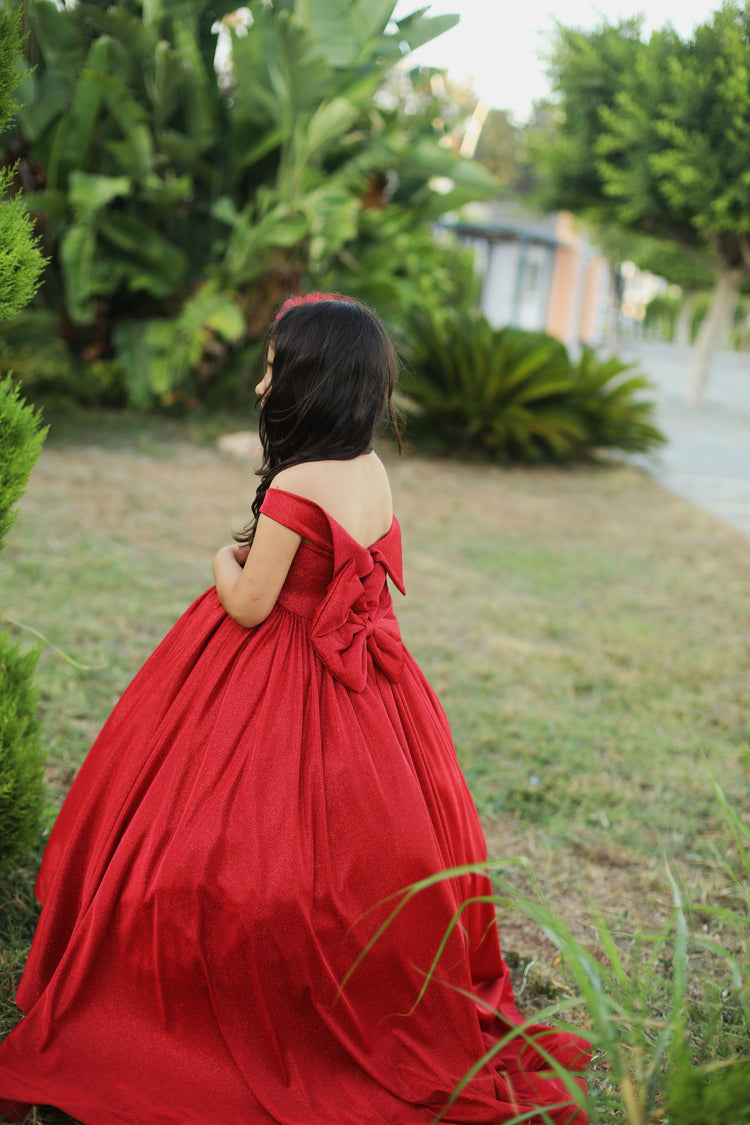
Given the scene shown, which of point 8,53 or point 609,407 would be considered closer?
point 8,53

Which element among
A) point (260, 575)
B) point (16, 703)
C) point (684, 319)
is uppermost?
point (684, 319)

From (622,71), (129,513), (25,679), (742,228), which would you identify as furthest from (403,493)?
(622,71)

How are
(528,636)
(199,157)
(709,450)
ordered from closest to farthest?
(528,636) < (199,157) < (709,450)

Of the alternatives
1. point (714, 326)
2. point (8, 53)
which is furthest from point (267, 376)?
point (714, 326)

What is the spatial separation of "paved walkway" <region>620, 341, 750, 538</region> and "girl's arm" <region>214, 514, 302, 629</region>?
6691mm

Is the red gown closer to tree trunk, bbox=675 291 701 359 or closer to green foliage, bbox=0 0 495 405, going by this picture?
green foliage, bbox=0 0 495 405

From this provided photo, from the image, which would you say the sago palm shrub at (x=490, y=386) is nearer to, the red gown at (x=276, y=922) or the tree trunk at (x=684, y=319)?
the red gown at (x=276, y=922)

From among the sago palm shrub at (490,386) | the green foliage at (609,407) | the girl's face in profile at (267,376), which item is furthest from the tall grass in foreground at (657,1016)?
the green foliage at (609,407)

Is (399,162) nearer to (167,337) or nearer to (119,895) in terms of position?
(167,337)

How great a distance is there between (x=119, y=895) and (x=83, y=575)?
11.4ft

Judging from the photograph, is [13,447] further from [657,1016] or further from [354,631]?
[657,1016]

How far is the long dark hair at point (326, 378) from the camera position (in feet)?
6.18

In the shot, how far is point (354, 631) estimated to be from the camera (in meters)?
1.97

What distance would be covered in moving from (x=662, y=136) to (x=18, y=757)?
43.3 feet
